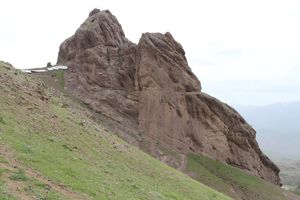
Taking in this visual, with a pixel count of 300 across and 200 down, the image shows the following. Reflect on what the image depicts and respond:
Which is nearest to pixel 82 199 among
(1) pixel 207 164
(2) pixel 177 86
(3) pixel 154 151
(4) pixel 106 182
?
(4) pixel 106 182

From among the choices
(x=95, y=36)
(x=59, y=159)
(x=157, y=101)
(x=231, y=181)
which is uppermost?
(x=95, y=36)

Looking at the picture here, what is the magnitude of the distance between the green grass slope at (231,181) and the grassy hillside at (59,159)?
28420 mm

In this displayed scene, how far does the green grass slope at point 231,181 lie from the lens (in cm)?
7088

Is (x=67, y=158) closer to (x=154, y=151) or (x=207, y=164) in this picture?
(x=154, y=151)

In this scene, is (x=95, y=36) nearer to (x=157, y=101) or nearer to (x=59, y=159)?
(x=157, y=101)

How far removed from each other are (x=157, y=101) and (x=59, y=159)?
176 ft

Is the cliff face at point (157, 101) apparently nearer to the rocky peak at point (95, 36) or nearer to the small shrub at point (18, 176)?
the rocky peak at point (95, 36)

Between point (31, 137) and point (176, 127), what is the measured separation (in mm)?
52632

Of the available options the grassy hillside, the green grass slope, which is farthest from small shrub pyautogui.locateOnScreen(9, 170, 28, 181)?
the green grass slope

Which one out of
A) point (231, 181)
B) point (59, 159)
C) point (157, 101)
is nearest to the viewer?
point (59, 159)

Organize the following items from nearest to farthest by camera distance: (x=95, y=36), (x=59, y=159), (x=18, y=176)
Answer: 1. (x=18, y=176)
2. (x=59, y=159)
3. (x=95, y=36)

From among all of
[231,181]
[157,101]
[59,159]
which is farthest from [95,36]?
[59,159]

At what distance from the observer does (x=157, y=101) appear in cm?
7988

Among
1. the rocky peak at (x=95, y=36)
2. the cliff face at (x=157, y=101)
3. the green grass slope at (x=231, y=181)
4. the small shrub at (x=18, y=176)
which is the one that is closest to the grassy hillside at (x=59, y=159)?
the small shrub at (x=18, y=176)
